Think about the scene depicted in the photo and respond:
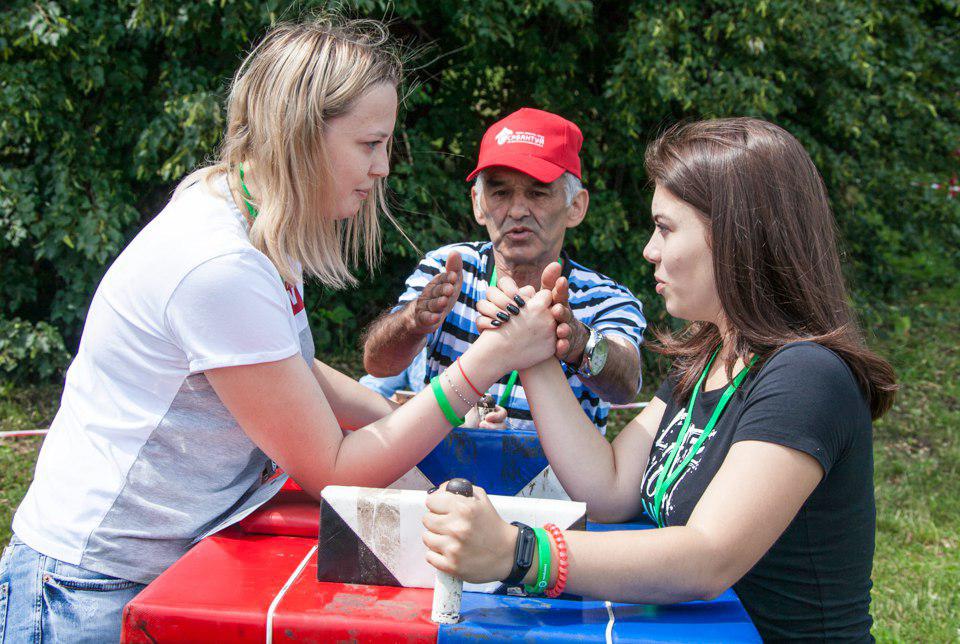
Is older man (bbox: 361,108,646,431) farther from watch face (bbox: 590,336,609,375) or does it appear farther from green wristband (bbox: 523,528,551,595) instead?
green wristband (bbox: 523,528,551,595)

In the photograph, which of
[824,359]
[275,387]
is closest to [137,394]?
[275,387]

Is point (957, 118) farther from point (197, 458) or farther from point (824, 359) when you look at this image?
point (197, 458)

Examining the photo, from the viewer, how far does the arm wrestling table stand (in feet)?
4.48

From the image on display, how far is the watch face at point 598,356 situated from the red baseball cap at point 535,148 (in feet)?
2.34

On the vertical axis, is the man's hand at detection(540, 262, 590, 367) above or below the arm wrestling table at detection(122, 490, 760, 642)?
above

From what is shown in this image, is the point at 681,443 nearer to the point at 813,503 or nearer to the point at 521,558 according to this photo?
the point at 813,503

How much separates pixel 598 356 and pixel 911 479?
3.44 meters

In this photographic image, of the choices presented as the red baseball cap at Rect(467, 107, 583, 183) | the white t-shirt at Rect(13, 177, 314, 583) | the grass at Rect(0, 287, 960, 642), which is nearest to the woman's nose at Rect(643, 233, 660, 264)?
the white t-shirt at Rect(13, 177, 314, 583)

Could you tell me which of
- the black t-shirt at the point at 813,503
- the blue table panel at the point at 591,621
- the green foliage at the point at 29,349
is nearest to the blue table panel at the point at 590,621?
the blue table panel at the point at 591,621

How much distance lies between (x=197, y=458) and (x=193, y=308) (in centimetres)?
31

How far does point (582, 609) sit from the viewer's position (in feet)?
4.84

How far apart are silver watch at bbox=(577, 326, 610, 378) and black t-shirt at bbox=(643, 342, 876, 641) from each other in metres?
0.57

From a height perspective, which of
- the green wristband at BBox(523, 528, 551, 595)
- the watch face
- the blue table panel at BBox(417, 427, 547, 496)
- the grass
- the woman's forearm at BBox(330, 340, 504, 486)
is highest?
the woman's forearm at BBox(330, 340, 504, 486)

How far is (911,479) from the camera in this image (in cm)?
501
